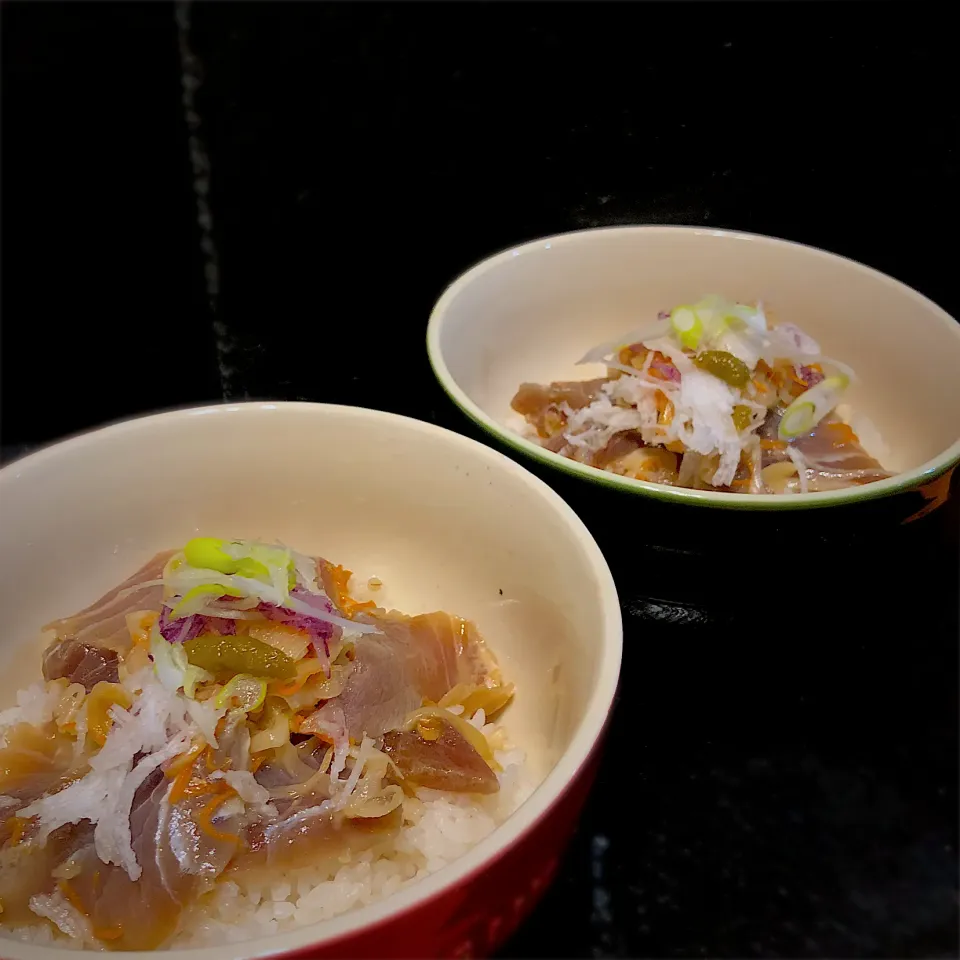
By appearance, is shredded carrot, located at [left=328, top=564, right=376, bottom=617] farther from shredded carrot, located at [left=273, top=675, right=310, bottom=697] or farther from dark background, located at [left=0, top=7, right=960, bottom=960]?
dark background, located at [left=0, top=7, right=960, bottom=960]

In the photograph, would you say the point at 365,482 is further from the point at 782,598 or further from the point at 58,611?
the point at 782,598

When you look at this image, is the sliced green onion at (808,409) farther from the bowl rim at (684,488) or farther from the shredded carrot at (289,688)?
the shredded carrot at (289,688)

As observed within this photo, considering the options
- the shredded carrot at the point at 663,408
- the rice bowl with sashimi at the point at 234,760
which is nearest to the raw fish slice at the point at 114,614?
the rice bowl with sashimi at the point at 234,760

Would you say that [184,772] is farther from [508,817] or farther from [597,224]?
[597,224]

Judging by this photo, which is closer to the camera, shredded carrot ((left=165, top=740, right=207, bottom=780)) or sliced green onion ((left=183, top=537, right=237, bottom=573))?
shredded carrot ((left=165, top=740, right=207, bottom=780))

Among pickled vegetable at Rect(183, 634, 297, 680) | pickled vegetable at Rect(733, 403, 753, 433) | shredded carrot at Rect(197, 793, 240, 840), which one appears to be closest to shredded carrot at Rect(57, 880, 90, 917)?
shredded carrot at Rect(197, 793, 240, 840)

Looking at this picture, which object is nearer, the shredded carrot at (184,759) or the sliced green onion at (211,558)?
the shredded carrot at (184,759)
